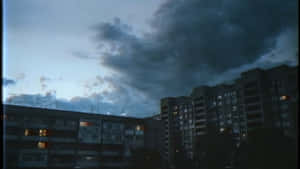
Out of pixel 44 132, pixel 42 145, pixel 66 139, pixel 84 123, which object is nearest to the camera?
pixel 42 145

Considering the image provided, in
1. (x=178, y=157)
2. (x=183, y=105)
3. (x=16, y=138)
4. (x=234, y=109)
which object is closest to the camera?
(x=16, y=138)

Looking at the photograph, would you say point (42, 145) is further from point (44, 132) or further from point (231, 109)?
point (231, 109)

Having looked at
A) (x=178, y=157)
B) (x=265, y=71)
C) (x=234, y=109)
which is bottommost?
(x=178, y=157)

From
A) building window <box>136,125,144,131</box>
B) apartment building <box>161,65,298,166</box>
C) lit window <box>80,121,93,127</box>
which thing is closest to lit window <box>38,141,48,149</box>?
lit window <box>80,121,93,127</box>

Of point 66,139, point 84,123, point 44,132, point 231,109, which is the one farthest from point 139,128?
point 231,109

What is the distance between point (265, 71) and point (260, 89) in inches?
127

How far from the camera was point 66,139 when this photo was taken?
39969mm

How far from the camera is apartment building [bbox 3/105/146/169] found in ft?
118

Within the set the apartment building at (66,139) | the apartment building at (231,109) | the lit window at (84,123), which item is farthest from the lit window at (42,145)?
the apartment building at (231,109)

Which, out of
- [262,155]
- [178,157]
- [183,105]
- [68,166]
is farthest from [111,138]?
[183,105]

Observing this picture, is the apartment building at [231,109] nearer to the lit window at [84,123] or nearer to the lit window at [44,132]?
the lit window at [84,123]

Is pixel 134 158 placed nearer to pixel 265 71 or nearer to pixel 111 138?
pixel 111 138

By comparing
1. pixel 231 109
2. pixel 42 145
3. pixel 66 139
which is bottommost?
pixel 42 145

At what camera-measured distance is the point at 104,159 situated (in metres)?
42.9
